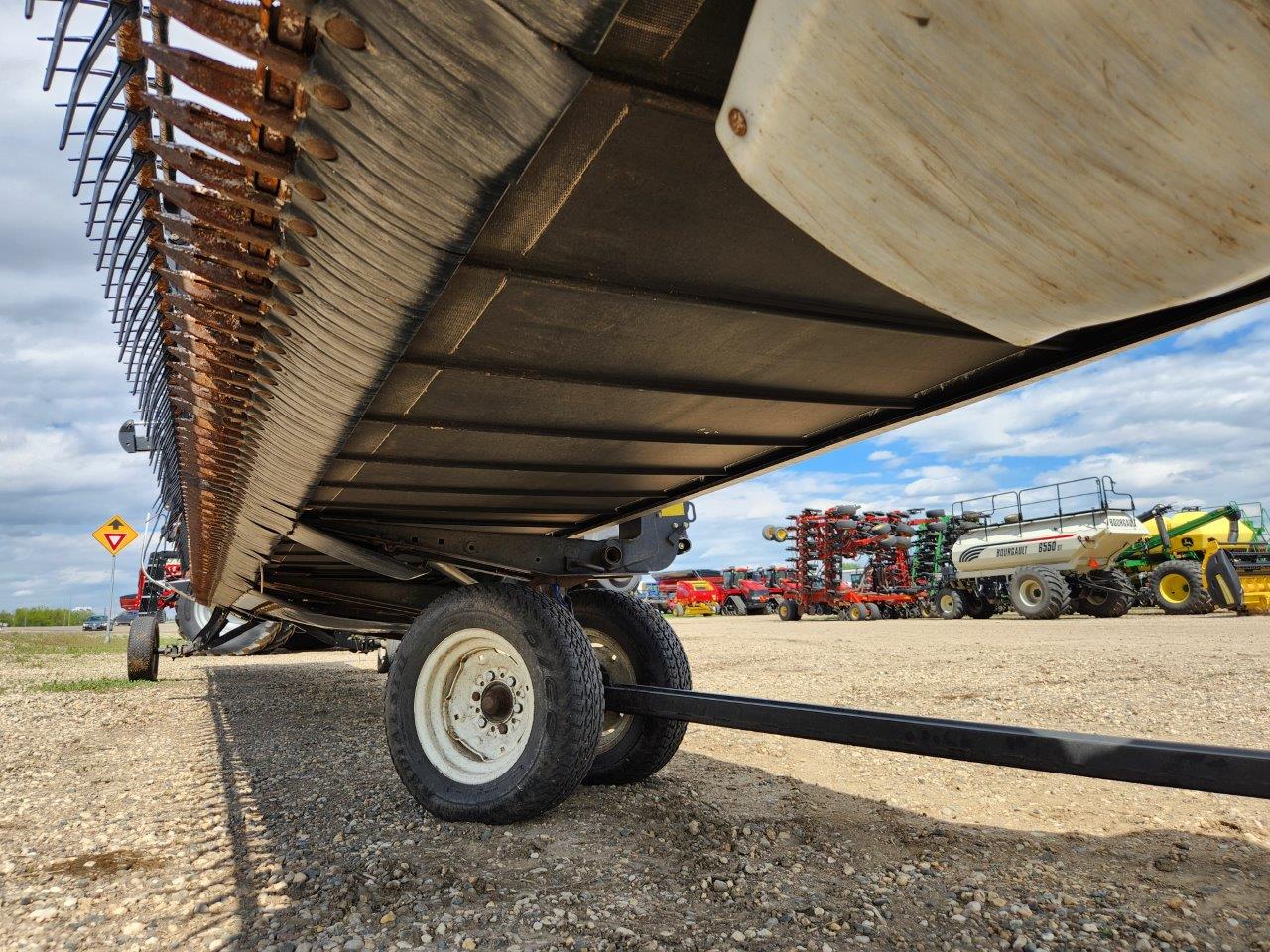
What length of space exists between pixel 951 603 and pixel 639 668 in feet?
61.2

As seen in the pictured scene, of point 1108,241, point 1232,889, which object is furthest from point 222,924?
point 1232,889

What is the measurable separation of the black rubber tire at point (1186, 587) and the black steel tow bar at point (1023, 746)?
55.7ft

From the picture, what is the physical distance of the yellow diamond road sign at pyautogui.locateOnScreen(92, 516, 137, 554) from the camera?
14.6m

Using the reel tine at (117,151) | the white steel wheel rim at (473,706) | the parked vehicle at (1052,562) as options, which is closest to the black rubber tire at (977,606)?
the parked vehicle at (1052,562)

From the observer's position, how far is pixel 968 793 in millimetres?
3711

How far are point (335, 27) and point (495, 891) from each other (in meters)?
2.38

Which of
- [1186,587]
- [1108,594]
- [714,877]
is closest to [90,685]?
→ [714,877]

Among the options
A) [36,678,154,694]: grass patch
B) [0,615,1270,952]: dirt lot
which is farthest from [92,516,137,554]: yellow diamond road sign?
[0,615,1270,952]: dirt lot

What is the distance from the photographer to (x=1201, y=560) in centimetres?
1770

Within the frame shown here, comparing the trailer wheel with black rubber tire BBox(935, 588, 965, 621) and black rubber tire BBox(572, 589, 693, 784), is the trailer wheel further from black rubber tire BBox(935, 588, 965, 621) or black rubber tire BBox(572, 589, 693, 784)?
black rubber tire BBox(572, 589, 693, 784)

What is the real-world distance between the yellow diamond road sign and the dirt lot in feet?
33.8

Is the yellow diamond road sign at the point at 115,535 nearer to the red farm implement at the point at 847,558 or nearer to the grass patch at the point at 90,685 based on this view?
the grass patch at the point at 90,685

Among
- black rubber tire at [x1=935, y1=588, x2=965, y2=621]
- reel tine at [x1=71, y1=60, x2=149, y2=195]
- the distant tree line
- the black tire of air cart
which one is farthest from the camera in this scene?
the distant tree line

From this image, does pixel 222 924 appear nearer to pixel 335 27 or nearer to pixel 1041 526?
pixel 335 27
